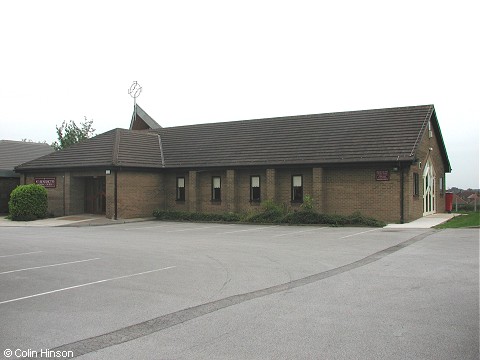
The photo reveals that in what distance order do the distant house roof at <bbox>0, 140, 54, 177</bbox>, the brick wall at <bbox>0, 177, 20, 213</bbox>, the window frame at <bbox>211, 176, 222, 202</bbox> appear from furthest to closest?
the distant house roof at <bbox>0, 140, 54, 177</bbox> < the brick wall at <bbox>0, 177, 20, 213</bbox> < the window frame at <bbox>211, 176, 222, 202</bbox>

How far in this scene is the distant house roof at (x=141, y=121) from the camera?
46344mm

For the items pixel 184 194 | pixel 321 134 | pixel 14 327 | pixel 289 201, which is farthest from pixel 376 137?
pixel 14 327

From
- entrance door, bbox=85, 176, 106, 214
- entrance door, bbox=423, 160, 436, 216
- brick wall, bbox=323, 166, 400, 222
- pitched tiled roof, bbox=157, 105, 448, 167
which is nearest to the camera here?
brick wall, bbox=323, 166, 400, 222

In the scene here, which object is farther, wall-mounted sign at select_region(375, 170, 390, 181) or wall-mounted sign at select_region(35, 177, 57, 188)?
wall-mounted sign at select_region(35, 177, 57, 188)

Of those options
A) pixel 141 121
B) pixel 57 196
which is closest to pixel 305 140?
pixel 57 196

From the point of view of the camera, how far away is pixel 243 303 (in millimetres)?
7848

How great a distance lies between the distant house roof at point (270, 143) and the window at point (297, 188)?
1.11 metres

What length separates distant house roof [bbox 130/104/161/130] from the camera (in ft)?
152

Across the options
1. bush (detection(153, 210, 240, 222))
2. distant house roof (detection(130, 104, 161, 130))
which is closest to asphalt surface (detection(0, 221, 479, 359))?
bush (detection(153, 210, 240, 222))

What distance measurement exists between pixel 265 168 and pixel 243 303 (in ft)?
70.2

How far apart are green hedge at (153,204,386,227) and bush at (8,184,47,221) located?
7076 millimetres

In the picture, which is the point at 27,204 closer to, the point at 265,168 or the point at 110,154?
the point at 110,154

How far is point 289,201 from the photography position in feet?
93.4

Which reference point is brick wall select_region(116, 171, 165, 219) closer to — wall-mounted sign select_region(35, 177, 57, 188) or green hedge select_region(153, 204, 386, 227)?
green hedge select_region(153, 204, 386, 227)
